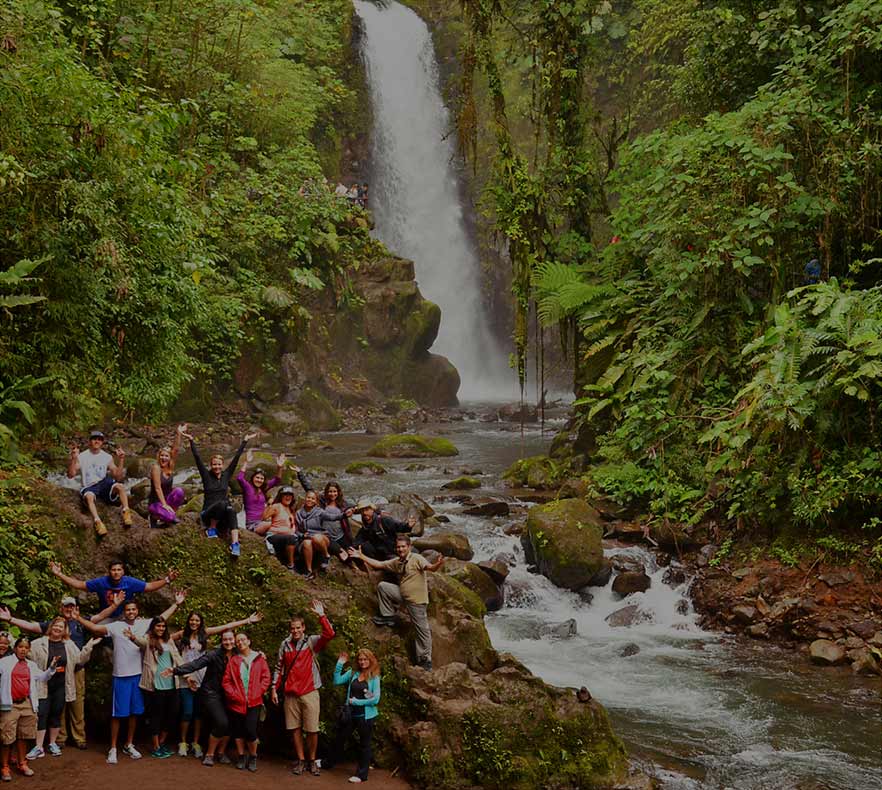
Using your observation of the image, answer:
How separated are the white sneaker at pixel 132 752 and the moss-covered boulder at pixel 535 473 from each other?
11.9 m

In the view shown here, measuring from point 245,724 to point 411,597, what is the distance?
1.96m

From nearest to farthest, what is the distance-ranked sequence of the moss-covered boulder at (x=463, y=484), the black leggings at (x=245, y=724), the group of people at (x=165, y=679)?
the group of people at (x=165, y=679) → the black leggings at (x=245, y=724) → the moss-covered boulder at (x=463, y=484)

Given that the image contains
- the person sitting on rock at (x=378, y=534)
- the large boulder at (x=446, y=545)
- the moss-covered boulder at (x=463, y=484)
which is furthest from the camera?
the moss-covered boulder at (x=463, y=484)

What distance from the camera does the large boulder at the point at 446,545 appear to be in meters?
14.1

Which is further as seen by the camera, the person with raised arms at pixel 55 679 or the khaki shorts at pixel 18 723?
the person with raised arms at pixel 55 679

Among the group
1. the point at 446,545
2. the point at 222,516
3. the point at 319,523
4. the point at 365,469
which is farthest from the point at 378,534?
the point at 365,469

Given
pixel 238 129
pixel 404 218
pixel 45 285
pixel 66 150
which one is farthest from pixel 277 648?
pixel 404 218

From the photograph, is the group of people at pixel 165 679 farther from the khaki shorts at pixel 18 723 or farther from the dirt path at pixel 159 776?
the dirt path at pixel 159 776

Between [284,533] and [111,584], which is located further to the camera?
[284,533]

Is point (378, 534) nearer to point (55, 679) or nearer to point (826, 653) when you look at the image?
point (55, 679)

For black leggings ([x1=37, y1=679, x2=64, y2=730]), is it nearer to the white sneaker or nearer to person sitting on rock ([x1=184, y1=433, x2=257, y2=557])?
the white sneaker

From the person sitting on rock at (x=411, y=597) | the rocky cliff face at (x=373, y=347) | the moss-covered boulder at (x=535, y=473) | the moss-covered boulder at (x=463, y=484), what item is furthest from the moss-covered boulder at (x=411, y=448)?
the person sitting on rock at (x=411, y=597)

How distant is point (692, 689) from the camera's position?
422 inches

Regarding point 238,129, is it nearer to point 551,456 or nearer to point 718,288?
point 551,456
